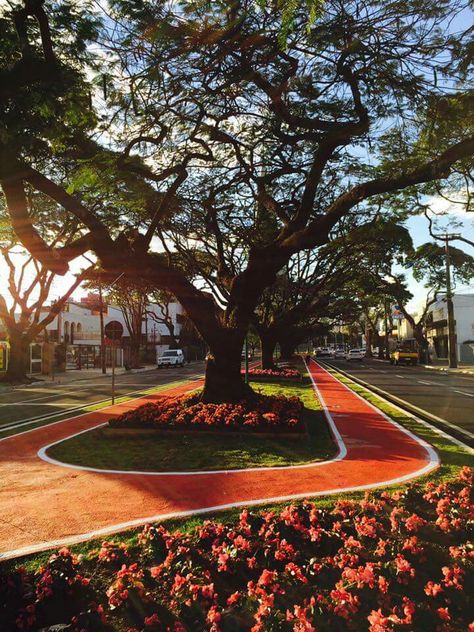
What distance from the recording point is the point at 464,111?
8125mm

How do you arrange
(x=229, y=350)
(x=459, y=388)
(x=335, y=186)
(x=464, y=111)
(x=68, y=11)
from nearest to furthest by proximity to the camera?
(x=68, y=11) → (x=464, y=111) → (x=229, y=350) → (x=335, y=186) → (x=459, y=388)

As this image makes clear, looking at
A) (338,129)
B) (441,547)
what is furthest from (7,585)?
(338,129)

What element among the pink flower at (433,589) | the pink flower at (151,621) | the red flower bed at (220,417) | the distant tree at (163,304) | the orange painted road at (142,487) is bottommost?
the orange painted road at (142,487)

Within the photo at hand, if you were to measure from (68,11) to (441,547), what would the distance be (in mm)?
7823

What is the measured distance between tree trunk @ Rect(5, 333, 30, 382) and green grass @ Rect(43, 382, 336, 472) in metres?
19.0

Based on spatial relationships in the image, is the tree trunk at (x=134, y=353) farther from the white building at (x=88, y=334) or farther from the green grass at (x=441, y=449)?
the green grass at (x=441, y=449)

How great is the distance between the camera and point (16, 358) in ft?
90.2

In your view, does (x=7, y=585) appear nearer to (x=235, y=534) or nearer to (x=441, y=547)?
(x=235, y=534)

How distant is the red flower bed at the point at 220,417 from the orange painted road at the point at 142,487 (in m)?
1.29

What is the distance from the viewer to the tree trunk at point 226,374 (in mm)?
11805

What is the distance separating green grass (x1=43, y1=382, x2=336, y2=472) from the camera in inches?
298

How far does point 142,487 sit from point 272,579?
328 centimetres

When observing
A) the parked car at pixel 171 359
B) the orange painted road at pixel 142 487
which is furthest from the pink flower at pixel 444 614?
the parked car at pixel 171 359

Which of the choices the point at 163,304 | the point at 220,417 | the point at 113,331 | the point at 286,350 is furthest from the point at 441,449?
the point at 163,304
